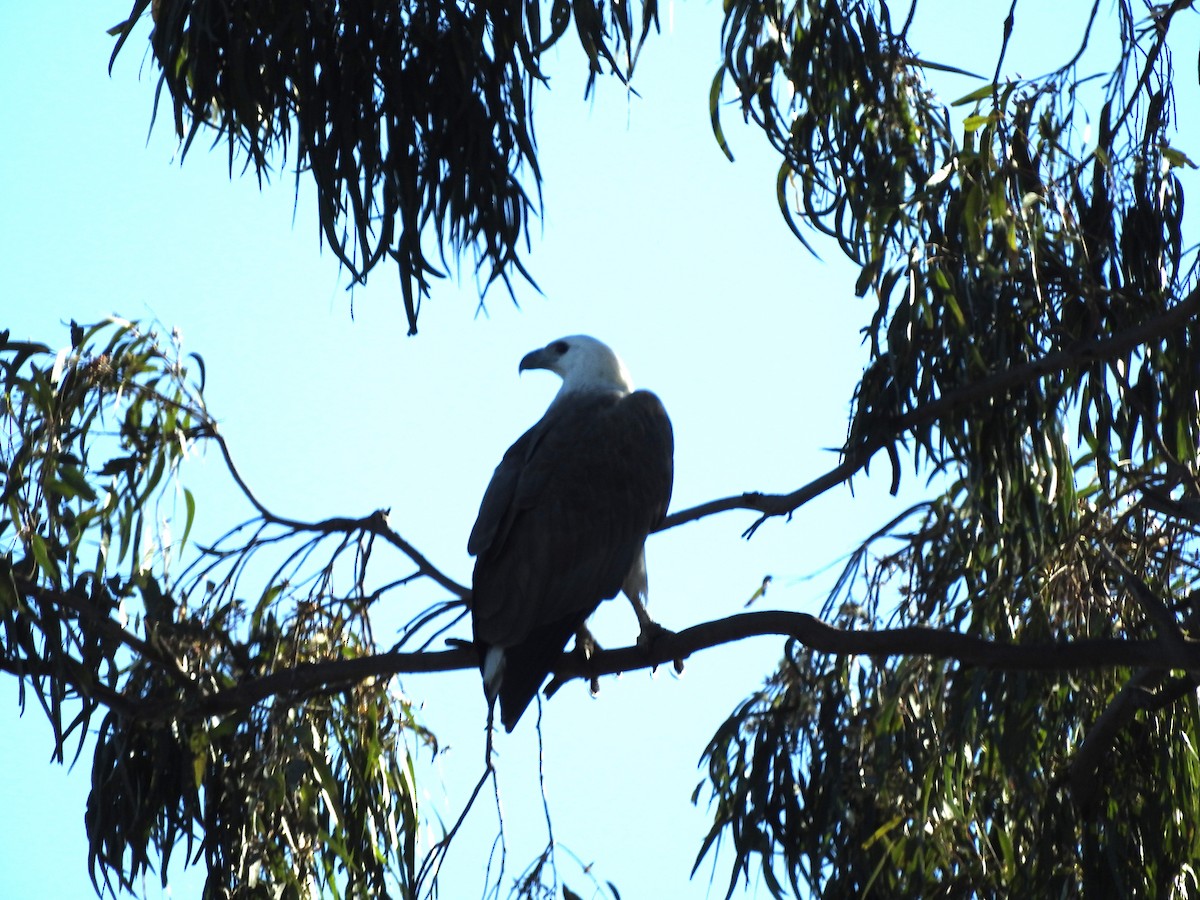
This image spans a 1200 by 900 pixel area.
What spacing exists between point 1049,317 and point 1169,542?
0.46 m

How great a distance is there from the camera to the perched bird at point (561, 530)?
3.09m

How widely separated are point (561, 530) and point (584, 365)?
0.95 m

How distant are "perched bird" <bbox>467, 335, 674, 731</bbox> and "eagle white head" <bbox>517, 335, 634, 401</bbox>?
0.85 ft

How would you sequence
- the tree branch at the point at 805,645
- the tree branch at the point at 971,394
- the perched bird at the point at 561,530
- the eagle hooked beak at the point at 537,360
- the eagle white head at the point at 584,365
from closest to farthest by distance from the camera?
the tree branch at the point at 805,645 < the tree branch at the point at 971,394 < the perched bird at the point at 561,530 < the eagle white head at the point at 584,365 < the eagle hooked beak at the point at 537,360

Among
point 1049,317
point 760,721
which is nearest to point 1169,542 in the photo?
point 1049,317

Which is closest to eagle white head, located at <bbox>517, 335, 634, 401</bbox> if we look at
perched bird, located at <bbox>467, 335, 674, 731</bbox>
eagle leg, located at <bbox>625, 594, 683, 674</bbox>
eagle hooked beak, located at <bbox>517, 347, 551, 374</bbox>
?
eagle hooked beak, located at <bbox>517, 347, 551, 374</bbox>

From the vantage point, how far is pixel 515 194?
122 inches

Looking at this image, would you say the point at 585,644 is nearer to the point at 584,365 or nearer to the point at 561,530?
the point at 561,530

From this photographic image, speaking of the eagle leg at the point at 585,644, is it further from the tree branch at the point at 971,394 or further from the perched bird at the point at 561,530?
the tree branch at the point at 971,394

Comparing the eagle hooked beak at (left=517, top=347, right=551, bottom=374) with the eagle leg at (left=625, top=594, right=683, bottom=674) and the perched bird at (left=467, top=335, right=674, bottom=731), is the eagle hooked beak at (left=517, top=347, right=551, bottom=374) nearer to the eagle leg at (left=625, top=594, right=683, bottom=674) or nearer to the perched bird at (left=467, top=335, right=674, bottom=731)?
the perched bird at (left=467, top=335, right=674, bottom=731)

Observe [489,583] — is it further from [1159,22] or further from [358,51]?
[1159,22]

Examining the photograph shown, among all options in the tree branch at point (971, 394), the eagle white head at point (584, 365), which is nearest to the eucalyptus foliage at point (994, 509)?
the tree branch at point (971, 394)

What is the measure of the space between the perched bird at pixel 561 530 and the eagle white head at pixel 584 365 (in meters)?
0.26

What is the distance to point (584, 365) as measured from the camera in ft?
13.8
